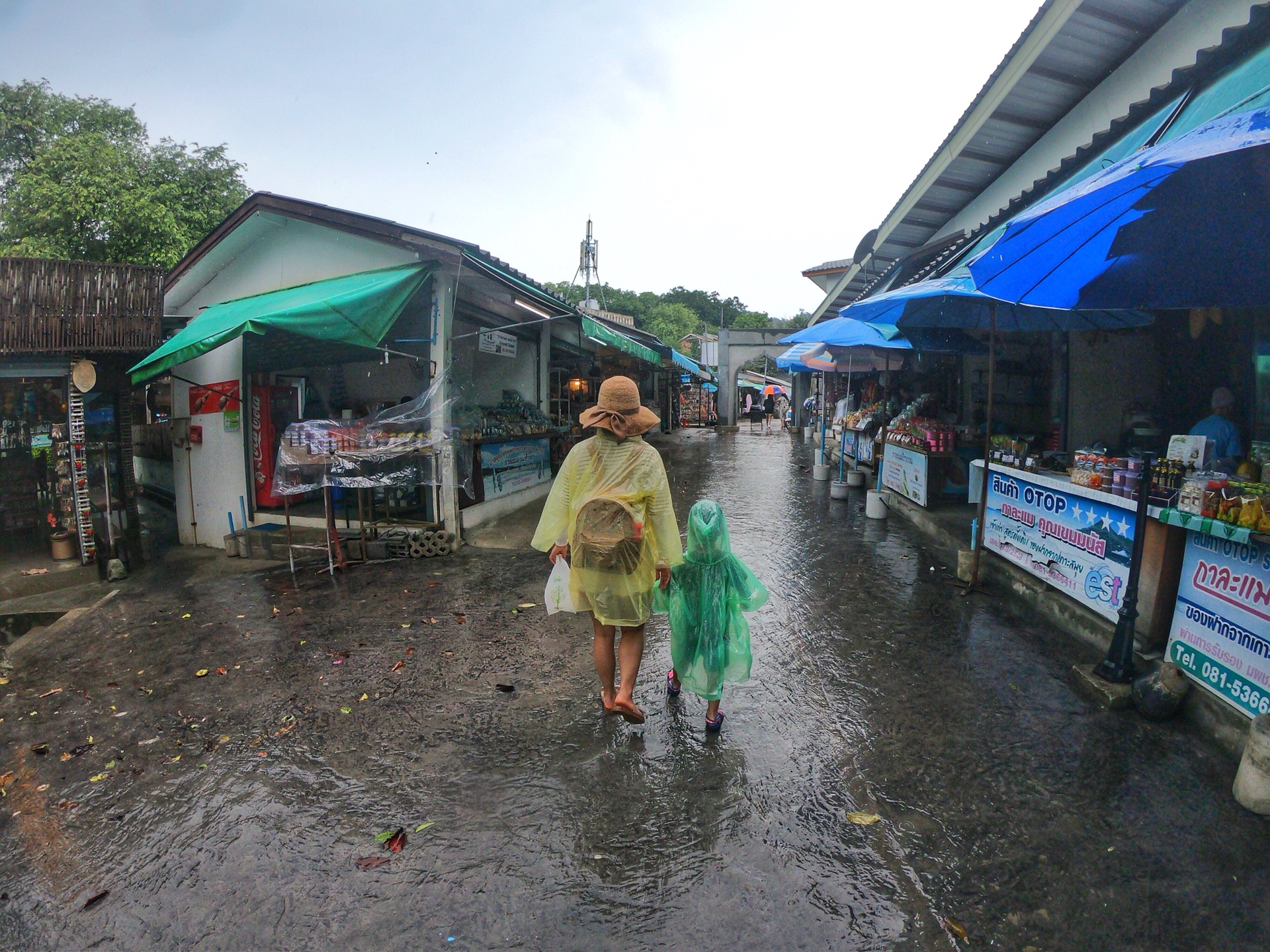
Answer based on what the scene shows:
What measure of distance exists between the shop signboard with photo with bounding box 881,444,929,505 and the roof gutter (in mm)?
3760

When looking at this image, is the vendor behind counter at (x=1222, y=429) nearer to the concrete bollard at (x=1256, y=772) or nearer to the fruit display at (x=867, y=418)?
the concrete bollard at (x=1256, y=772)

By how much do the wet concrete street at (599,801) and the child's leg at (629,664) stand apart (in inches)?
8.2

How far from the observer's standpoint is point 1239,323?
18.6ft

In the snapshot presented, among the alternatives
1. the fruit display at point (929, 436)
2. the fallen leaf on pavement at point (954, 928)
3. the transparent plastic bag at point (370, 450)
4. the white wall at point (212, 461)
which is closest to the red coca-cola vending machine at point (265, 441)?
the white wall at point (212, 461)

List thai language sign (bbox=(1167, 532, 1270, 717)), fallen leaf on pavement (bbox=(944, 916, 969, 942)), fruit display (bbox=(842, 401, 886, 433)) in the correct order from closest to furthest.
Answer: fallen leaf on pavement (bbox=(944, 916, 969, 942))
thai language sign (bbox=(1167, 532, 1270, 717))
fruit display (bbox=(842, 401, 886, 433))

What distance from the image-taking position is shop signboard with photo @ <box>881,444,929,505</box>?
847 centimetres

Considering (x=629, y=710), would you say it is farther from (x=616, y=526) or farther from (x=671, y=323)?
(x=671, y=323)

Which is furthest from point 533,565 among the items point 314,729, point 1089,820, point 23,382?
point 23,382

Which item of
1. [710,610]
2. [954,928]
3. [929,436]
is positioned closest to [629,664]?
[710,610]

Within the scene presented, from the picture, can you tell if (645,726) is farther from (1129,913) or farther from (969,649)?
(969,649)

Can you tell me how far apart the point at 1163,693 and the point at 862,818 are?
197 cm

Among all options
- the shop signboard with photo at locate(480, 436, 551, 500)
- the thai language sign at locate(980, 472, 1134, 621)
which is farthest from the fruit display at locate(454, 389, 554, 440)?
the thai language sign at locate(980, 472, 1134, 621)

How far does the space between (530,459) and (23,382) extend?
6880 mm

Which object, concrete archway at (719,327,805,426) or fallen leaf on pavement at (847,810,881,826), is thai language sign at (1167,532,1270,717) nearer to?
fallen leaf on pavement at (847,810,881,826)
